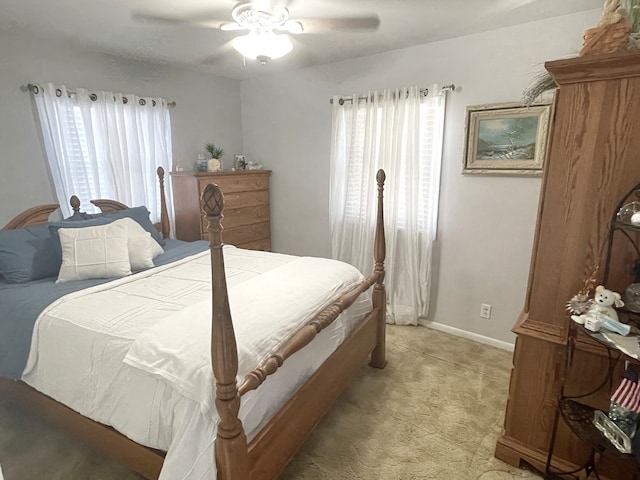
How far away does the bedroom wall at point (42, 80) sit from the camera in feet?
8.20

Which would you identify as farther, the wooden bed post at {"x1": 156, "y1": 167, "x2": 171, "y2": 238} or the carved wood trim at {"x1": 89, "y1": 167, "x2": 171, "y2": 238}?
the wooden bed post at {"x1": 156, "y1": 167, "x2": 171, "y2": 238}

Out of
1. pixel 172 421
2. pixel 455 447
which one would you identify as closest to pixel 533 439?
pixel 455 447

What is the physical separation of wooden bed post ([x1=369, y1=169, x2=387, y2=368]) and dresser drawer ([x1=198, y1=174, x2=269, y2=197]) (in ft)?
5.57

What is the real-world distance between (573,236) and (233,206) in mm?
2887

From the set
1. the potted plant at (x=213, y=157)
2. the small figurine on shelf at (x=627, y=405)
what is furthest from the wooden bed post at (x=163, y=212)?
the small figurine on shelf at (x=627, y=405)

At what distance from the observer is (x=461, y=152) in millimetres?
2824

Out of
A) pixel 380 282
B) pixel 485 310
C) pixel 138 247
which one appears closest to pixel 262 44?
pixel 138 247

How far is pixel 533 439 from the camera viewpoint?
66.9 inches

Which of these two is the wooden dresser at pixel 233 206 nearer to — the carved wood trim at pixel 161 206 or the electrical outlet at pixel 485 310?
the carved wood trim at pixel 161 206

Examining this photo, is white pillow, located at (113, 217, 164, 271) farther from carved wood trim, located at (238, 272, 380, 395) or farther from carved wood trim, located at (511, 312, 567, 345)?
carved wood trim, located at (511, 312, 567, 345)

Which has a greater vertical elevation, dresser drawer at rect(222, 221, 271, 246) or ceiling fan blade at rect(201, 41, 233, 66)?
ceiling fan blade at rect(201, 41, 233, 66)

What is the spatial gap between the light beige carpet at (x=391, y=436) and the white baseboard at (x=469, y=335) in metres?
0.26

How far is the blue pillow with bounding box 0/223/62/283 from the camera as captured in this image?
218 centimetres

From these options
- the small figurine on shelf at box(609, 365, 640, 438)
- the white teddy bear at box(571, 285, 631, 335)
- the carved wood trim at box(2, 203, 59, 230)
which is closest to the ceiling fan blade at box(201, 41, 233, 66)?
the carved wood trim at box(2, 203, 59, 230)
